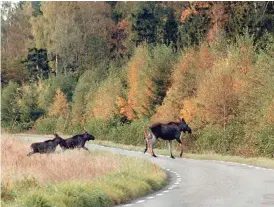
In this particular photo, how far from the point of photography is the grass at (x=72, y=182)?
56.1ft

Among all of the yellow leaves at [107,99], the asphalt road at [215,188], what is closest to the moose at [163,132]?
the asphalt road at [215,188]

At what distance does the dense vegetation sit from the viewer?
4531 cm

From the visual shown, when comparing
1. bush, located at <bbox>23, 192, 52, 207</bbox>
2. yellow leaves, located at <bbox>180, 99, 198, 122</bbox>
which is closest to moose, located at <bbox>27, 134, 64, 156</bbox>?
yellow leaves, located at <bbox>180, 99, 198, 122</bbox>

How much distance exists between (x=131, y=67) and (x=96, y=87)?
1450 centimetres

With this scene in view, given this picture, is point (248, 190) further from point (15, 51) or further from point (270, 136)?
point (15, 51)

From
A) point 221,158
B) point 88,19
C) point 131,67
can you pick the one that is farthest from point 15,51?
point 221,158

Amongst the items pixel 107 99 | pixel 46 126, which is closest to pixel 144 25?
pixel 46 126

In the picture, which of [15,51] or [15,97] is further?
[15,51]

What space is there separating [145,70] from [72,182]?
4192cm

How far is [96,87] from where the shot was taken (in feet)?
274

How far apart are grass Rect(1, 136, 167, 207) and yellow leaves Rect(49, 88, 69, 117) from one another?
60.0 metres

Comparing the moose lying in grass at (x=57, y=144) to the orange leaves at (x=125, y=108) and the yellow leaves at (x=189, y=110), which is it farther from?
the orange leaves at (x=125, y=108)

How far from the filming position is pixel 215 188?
2275 cm

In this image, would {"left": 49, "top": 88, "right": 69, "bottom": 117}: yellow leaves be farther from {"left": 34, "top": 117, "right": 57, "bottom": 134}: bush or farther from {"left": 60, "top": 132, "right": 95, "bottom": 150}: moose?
{"left": 60, "top": 132, "right": 95, "bottom": 150}: moose
